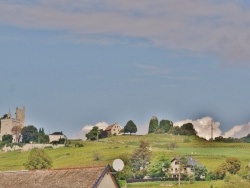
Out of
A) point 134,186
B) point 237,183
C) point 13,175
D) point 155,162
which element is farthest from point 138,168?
point 13,175

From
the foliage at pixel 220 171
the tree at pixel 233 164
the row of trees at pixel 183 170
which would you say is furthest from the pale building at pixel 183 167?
the tree at pixel 233 164

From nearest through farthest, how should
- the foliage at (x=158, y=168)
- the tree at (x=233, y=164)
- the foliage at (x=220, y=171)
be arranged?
the foliage at (x=220, y=171)
the tree at (x=233, y=164)
the foliage at (x=158, y=168)

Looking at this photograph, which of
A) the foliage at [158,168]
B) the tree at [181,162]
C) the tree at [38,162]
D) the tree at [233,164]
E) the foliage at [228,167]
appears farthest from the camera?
the foliage at [158,168]

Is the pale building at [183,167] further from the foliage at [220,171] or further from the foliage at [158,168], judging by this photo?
the foliage at [220,171]

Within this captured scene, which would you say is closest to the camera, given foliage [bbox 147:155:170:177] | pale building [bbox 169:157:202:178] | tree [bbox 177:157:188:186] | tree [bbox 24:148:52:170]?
tree [bbox 24:148:52:170]

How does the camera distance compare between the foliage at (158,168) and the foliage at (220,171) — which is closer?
the foliage at (220,171)

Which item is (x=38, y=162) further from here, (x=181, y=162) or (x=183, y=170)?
(x=181, y=162)

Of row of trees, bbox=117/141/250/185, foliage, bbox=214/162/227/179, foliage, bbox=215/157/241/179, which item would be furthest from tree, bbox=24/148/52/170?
foliage, bbox=215/157/241/179

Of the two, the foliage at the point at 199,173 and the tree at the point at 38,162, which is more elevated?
the tree at the point at 38,162

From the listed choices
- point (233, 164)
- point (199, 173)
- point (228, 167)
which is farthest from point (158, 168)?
point (228, 167)

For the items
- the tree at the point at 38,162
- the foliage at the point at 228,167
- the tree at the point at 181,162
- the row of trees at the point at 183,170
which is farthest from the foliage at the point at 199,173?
the tree at the point at 38,162

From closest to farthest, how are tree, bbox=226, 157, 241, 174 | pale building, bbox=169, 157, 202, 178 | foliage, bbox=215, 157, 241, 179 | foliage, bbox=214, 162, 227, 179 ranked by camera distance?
foliage, bbox=214, 162, 227, 179, foliage, bbox=215, 157, 241, 179, tree, bbox=226, 157, 241, 174, pale building, bbox=169, 157, 202, 178

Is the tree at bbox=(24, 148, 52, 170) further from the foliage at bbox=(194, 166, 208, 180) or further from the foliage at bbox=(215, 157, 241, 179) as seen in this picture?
Answer: the foliage at bbox=(215, 157, 241, 179)

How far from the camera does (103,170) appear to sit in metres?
53.5
